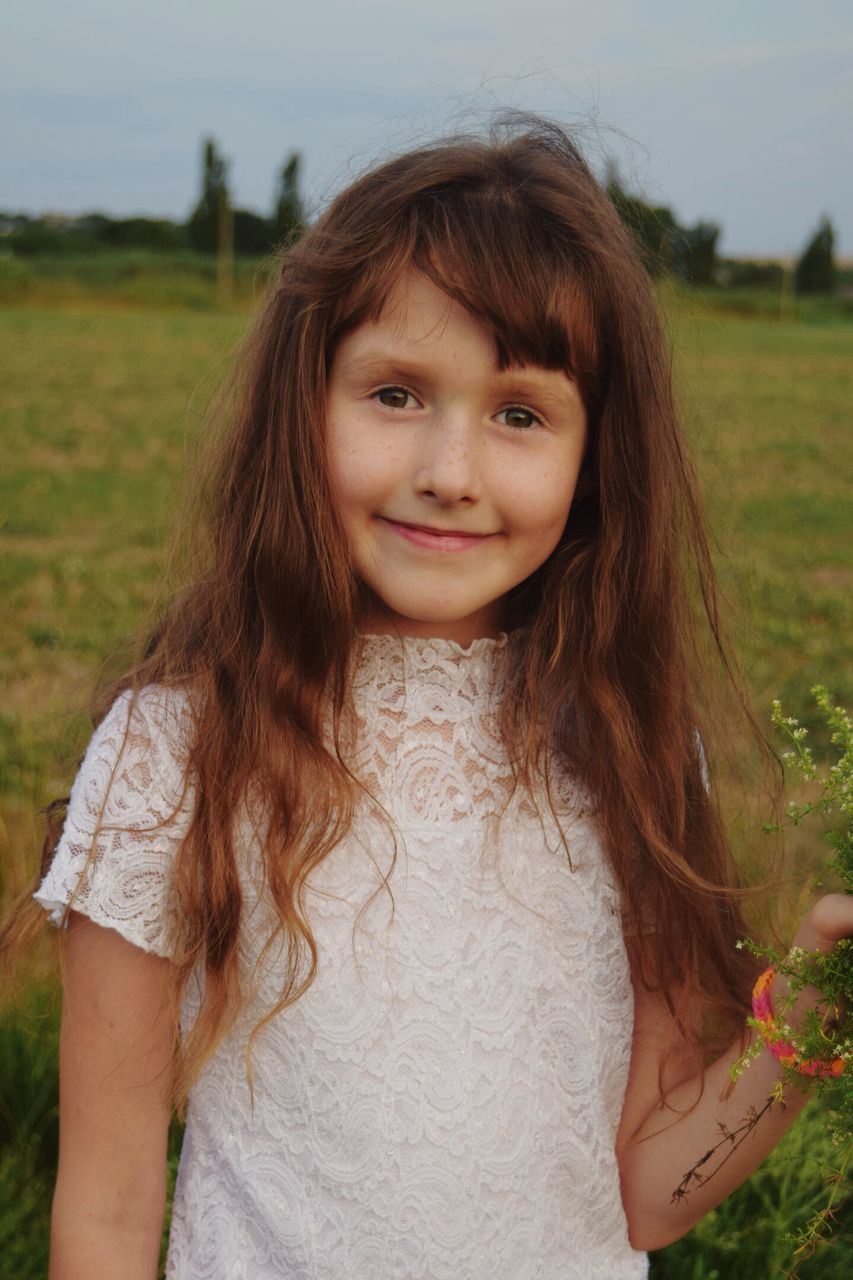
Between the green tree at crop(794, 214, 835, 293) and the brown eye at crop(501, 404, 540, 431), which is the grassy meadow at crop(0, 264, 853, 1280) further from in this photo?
the green tree at crop(794, 214, 835, 293)

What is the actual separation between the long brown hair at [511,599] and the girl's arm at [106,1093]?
0.05 m

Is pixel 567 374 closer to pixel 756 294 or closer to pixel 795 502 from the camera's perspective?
pixel 795 502

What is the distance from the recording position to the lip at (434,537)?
167cm

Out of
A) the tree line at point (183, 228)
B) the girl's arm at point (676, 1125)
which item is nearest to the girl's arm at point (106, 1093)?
the girl's arm at point (676, 1125)

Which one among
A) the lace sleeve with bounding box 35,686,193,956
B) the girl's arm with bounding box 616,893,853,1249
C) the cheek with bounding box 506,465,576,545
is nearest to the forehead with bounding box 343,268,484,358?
the cheek with bounding box 506,465,576,545

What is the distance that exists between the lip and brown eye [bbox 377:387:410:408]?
0.46 feet

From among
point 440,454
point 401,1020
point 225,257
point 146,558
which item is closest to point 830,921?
point 401,1020

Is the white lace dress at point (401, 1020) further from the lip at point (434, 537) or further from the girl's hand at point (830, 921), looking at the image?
the girl's hand at point (830, 921)

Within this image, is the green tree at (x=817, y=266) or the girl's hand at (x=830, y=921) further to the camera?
the green tree at (x=817, y=266)

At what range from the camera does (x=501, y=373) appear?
1.65m

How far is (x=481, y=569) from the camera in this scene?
5.69 ft

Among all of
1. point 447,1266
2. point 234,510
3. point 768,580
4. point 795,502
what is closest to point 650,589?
point 234,510

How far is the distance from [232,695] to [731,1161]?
90 centimetres

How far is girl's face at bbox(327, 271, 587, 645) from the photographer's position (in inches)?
64.5
